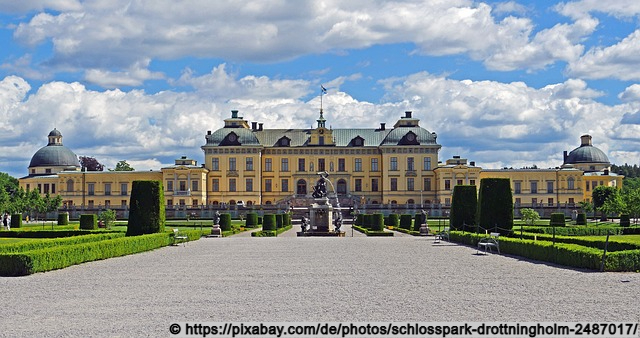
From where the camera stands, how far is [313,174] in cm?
7562

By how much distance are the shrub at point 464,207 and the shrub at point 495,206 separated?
3999 mm

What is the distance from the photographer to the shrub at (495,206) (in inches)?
1059

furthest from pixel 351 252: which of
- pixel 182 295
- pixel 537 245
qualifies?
pixel 182 295

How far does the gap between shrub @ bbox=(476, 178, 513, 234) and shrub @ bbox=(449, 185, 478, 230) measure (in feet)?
13.1

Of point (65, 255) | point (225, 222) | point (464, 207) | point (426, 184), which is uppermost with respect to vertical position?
point (426, 184)

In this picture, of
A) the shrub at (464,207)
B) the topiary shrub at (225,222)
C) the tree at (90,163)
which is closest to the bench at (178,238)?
the topiary shrub at (225,222)

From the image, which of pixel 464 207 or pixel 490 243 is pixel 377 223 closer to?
pixel 464 207

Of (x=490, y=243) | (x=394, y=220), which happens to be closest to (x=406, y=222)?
(x=394, y=220)

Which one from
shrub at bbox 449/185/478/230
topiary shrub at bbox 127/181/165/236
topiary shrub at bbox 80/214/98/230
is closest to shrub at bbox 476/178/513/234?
shrub at bbox 449/185/478/230

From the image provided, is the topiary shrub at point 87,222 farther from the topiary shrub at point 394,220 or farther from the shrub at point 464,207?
the topiary shrub at point 394,220

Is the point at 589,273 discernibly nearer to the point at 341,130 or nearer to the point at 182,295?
the point at 182,295

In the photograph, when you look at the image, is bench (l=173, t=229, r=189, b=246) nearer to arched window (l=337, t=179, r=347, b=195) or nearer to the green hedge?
the green hedge

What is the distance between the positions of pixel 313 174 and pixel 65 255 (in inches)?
2326

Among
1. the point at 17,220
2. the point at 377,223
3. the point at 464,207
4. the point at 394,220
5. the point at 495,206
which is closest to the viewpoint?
the point at 495,206
